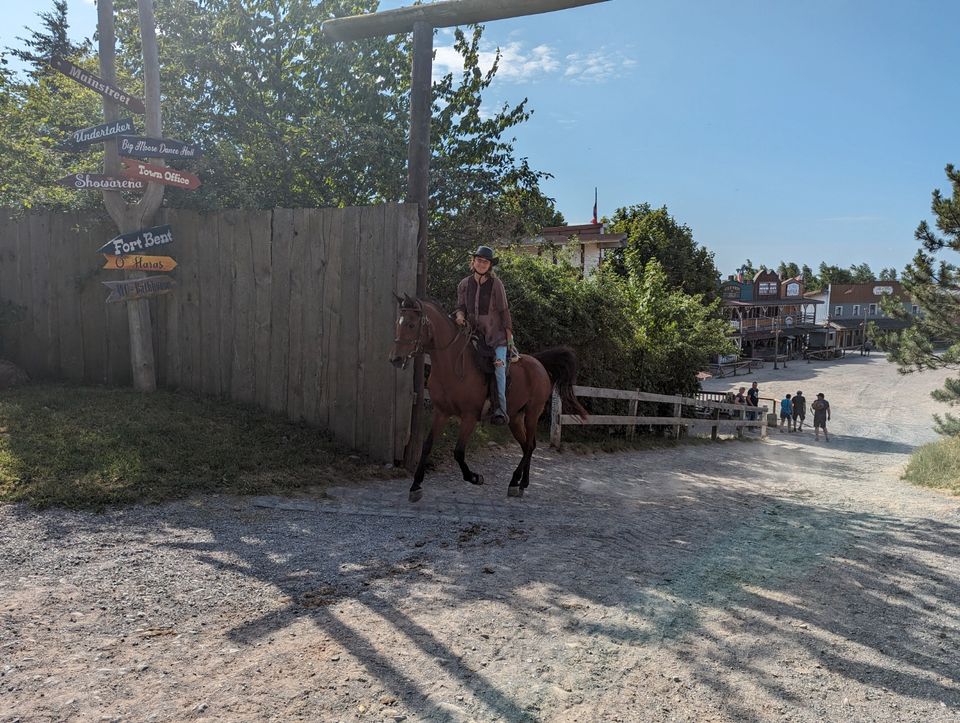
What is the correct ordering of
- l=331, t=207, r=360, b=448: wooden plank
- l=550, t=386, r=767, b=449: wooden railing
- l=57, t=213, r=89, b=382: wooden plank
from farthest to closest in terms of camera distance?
l=550, t=386, r=767, b=449: wooden railing
l=57, t=213, r=89, b=382: wooden plank
l=331, t=207, r=360, b=448: wooden plank

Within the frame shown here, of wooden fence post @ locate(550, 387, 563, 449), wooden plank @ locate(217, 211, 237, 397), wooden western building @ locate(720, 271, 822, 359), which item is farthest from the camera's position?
wooden western building @ locate(720, 271, 822, 359)

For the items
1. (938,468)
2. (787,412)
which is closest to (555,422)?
(938,468)

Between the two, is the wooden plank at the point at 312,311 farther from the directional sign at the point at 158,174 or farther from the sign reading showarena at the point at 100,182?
the sign reading showarena at the point at 100,182

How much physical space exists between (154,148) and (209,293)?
6.25ft

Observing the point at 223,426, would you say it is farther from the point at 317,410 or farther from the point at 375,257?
the point at 375,257

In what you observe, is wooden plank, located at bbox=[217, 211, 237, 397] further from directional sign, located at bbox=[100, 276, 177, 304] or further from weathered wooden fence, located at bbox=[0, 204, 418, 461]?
directional sign, located at bbox=[100, 276, 177, 304]

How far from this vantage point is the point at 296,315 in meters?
8.26

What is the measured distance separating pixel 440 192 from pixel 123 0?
6279 mm

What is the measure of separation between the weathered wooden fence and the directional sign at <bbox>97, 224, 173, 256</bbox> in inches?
15.1

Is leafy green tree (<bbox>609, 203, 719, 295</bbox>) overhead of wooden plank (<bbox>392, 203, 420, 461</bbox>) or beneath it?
overhead

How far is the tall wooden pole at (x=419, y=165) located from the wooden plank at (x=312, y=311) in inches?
49.4

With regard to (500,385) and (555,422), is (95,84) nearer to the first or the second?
(500,385)

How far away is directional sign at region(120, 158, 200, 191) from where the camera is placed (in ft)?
26.4

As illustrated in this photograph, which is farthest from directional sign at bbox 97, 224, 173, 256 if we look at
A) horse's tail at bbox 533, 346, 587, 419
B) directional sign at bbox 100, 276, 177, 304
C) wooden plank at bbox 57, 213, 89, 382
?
horse's tail at bbox 533, 346, 587, 419
